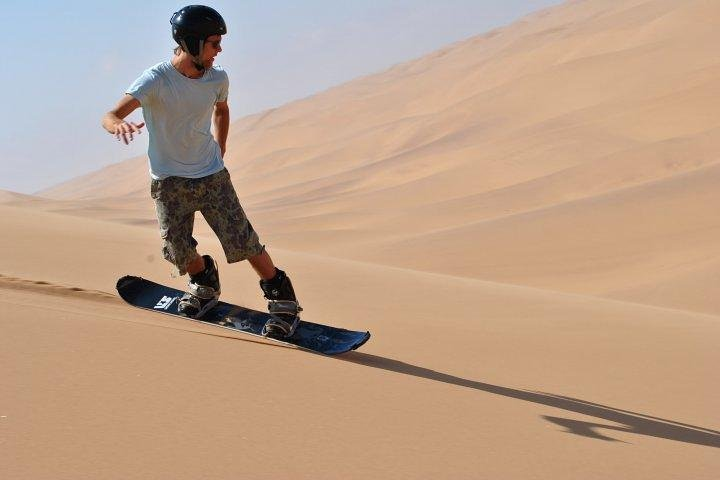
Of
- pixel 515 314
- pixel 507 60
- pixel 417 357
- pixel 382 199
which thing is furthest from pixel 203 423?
pixel 507 60

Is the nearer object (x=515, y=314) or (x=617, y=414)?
(x=617, y=414)

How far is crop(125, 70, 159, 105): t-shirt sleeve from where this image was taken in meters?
4.29

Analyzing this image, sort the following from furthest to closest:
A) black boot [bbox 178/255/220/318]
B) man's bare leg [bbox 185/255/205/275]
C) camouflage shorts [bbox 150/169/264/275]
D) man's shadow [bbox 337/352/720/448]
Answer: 1. black boot [bbox 178/255/220/318]
2. man's bare leg [bbox 185/255/205/275]
3. camouflage shorts [bbox 150/169/264/275]
4. man's shadow [bbox 337/352/720/448]

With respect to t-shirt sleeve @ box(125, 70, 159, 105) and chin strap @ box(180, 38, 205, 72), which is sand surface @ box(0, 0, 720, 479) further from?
chin strap @ box(180, 38, 205, 72)

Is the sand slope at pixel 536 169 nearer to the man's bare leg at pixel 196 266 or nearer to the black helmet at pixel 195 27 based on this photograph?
the man's bare leg at pixel 196 266

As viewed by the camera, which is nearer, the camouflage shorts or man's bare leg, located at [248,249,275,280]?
the camouflage shorts

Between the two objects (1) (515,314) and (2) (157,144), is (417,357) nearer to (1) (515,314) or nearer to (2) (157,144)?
(2) (157,144)

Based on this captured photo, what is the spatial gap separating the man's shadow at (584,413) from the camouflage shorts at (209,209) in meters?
0.70

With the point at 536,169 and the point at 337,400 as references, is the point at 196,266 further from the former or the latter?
the point at 536,169

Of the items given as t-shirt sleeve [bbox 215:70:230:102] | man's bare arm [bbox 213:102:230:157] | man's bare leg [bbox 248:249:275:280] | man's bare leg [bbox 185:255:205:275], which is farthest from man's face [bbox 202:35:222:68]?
man's bare leg [bbox 185:255:205:275]

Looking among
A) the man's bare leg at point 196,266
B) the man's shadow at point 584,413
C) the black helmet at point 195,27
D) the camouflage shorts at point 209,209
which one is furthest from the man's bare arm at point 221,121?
the man's shadow at point 584,413

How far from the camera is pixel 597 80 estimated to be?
43.9 meters

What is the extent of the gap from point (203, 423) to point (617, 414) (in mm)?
1962

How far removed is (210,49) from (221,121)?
55 cm
